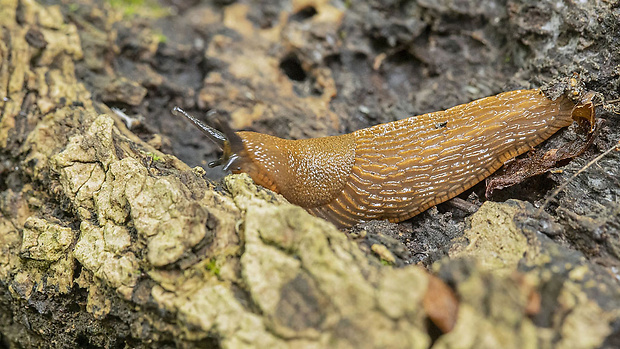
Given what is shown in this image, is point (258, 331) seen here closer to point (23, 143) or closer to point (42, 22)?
point (23, 143)

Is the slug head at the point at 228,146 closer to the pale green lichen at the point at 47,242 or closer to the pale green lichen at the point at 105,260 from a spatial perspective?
the pale green lichen at the point at 105,260

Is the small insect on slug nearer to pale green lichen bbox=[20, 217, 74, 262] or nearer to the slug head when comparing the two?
the slug head

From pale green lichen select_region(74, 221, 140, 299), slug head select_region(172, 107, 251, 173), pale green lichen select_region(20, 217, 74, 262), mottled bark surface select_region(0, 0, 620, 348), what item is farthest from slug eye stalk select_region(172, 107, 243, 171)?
pale green lichen select_region(20, 217, 74, 262)

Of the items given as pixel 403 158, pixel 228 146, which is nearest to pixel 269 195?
pixel 228 146

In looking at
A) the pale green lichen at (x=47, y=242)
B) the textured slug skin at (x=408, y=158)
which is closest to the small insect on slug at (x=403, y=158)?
the textured slug skin at (x=408, y=158)

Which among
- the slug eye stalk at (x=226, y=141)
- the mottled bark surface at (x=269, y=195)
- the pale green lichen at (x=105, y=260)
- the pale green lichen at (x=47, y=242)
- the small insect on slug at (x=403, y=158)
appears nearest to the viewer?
the mottled bark surface at (x=269, y=195)

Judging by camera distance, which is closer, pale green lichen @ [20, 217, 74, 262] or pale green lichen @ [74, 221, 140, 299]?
pale green lichen @ [74, 221, 140, 299]

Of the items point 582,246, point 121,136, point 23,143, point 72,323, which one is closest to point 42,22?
point 23,143
